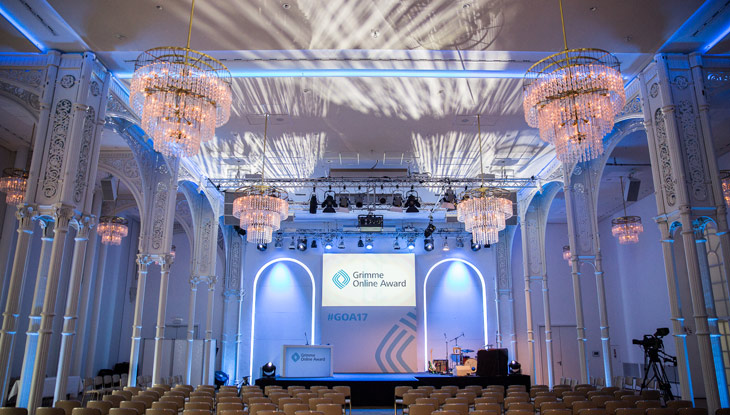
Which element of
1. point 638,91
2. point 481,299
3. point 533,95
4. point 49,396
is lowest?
point 49,396

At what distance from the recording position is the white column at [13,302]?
6.34 meters

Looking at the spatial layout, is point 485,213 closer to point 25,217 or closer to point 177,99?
point 177,99

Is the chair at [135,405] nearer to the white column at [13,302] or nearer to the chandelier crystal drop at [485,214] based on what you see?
the white column at [13,302]

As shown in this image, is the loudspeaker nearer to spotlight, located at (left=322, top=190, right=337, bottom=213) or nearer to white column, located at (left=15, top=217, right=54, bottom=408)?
spotlight, located at (left=322, top=190, right=337, bottom=213)

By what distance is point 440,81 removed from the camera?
8789mm

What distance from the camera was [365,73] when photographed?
332 inches

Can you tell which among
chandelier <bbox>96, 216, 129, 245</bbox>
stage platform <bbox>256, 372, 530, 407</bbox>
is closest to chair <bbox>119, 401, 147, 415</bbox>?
stage platform <bbox>256, 372, 530, 407</bbox>

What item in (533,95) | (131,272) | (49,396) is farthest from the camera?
(131,272)

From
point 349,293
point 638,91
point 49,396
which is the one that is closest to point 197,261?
point 49,396

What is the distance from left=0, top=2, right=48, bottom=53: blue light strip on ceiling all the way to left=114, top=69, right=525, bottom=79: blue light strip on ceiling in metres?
1.12

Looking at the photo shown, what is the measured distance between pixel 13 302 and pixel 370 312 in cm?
1272

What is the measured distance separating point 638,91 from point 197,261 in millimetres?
11591

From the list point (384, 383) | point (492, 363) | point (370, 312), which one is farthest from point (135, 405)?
point (370, 312)

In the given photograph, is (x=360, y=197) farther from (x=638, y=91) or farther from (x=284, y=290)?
(x=638, y=91)
